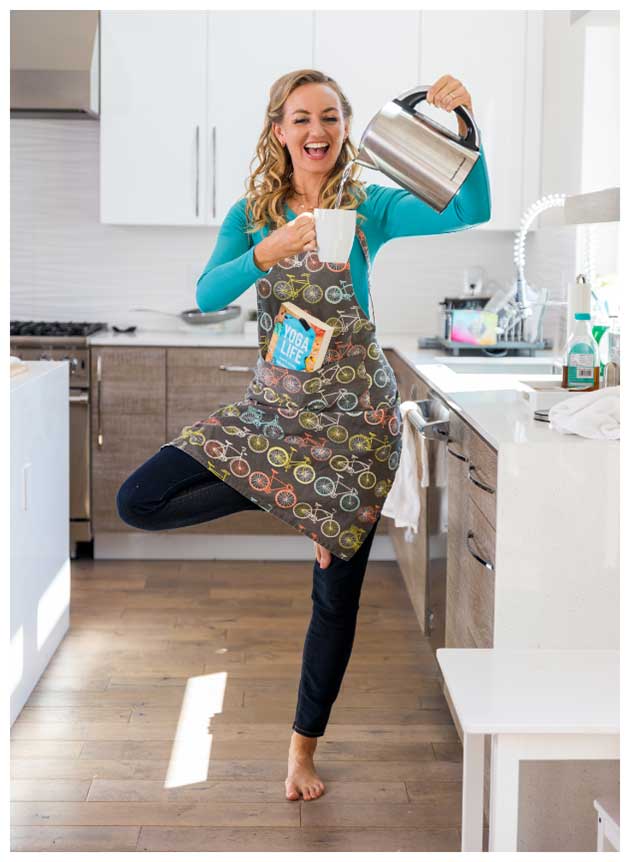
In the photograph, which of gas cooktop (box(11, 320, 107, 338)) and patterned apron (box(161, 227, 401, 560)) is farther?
gas cooktop (box(11, 320, 107, 338))

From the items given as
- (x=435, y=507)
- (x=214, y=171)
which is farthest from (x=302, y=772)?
(x=214, y=171)

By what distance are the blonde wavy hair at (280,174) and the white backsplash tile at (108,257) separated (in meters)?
2.66

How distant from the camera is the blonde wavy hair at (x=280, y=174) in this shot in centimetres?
235

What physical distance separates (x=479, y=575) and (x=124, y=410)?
93.2 inches

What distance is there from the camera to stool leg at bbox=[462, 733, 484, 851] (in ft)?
6.09

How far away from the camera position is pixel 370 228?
245 centimetres

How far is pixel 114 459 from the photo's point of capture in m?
4.56

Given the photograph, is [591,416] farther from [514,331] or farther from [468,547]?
[514,331]

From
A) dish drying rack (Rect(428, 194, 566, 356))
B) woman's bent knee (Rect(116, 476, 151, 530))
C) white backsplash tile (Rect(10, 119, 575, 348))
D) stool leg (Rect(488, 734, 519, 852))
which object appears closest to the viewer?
stool leg (Rect(488, 734, 519, 852))

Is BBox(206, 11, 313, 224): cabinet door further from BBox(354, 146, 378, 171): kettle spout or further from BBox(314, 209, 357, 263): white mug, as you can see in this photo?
BBox(314, 209, 357, 263): white mug

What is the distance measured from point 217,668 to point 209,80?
2.43m

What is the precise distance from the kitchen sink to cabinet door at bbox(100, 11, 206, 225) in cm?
140

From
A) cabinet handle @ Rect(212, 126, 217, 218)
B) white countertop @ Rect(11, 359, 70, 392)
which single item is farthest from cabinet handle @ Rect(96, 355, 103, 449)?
white countertop @ Rect(11, 359, 70, 392)
